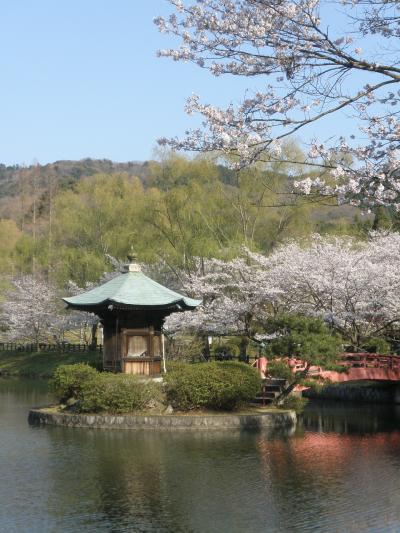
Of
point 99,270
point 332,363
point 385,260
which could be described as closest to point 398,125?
point 332,363

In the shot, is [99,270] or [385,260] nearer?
[385,260]

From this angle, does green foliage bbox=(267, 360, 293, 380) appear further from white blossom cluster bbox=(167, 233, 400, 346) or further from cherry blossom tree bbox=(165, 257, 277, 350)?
cherry blossom tree bbox=(165, 257, 277, 350)

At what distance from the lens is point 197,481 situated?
14.9 m

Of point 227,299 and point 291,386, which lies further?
point 227,299

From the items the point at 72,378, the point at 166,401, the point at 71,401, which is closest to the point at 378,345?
the point at 166,401

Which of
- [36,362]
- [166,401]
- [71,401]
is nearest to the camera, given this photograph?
[166,401]

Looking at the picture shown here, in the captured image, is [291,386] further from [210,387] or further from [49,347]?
[49,347]

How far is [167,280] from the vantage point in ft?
139

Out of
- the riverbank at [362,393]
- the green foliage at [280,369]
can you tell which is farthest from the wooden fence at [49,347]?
the green foliage at [280,369]

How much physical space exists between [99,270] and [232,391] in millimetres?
23823

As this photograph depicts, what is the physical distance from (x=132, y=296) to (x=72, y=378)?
3.11 meters

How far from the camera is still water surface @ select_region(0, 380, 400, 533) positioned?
39.8ft

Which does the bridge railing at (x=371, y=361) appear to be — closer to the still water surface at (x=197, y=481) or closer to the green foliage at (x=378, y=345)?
the green foliage at (x=378, y=345)

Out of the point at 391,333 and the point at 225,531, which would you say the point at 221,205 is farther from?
the point at 225,531
